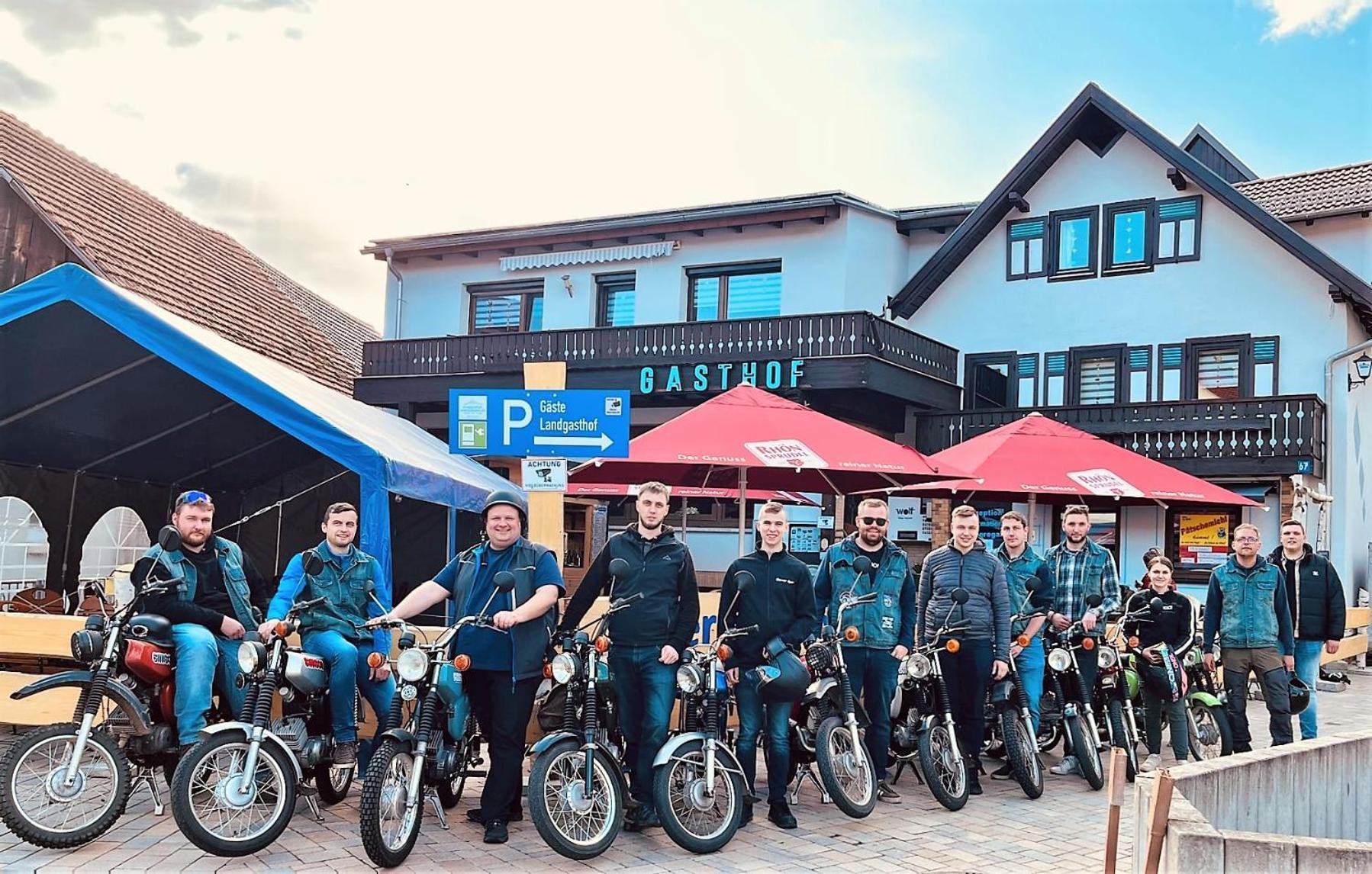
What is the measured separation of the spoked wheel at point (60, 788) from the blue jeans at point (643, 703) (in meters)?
2.49

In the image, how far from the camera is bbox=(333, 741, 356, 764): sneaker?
271 inches

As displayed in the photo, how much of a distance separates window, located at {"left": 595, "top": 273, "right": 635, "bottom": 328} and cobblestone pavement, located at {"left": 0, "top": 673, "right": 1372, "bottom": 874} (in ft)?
61.7

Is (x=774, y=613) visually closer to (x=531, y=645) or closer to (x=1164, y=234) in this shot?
(x=531, y=645)

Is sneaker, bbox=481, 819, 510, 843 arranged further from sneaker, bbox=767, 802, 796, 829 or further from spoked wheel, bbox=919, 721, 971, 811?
spoked wheel, bbox=919, 721, 971, 811

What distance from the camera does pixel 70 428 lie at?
493 inches

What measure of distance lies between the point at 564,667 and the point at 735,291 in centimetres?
1902

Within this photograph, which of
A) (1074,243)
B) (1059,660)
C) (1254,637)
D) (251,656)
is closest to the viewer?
(251,656)

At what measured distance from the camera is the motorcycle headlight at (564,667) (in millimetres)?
6387

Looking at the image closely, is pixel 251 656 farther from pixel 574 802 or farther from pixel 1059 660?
pixel 1059 660

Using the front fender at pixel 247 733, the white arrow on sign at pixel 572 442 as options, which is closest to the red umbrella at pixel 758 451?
the white arrow on sign at pixel 572 442

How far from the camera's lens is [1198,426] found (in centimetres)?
1973

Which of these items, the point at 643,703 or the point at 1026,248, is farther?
the point at 1026,248

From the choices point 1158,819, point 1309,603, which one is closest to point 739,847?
point 1158,819

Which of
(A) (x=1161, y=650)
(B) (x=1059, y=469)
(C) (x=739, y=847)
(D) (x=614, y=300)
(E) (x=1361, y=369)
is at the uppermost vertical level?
(D) (x=614, y=300)
